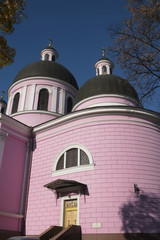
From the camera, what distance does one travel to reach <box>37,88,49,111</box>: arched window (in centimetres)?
1820

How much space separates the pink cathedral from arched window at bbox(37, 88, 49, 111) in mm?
3416

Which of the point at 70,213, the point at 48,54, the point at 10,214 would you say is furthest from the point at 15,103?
the point at 70,213

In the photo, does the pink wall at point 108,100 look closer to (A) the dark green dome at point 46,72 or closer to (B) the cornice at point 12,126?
Answer: (B) the cornice at point 12,126

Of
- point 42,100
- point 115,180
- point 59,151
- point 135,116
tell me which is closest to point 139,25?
point 135,116

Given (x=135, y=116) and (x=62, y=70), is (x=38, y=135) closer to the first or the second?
(x=135, y=116)

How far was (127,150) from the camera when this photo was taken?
1145 cm

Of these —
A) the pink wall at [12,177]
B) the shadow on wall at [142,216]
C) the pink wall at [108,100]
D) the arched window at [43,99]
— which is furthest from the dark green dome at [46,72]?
the shadow on wall at [142,216]

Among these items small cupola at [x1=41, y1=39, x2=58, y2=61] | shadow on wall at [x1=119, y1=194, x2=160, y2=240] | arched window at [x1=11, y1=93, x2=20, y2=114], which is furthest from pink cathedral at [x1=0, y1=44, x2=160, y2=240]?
small cupola at [x1=41, y1=39, x2=58, y2=61]

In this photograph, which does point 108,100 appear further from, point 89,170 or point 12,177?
point 12,177

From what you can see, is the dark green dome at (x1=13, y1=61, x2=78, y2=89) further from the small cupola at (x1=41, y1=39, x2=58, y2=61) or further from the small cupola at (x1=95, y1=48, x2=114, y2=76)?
the small cupola at (x1=95, y1=48, x2=114, y2=76)

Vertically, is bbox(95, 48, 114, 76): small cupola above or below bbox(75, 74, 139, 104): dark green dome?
above

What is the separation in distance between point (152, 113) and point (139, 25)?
5942mm

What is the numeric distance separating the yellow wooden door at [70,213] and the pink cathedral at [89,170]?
0.05 metres

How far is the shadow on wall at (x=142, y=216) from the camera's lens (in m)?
9.63
